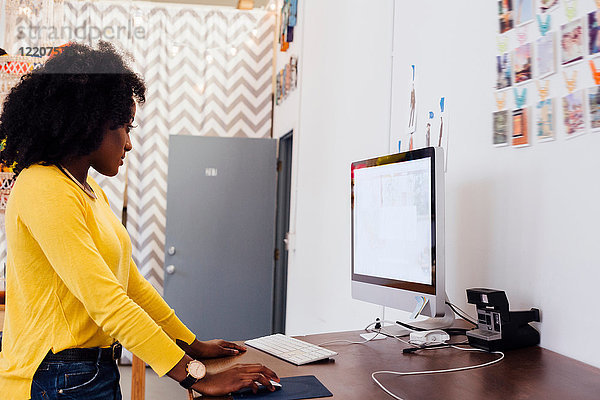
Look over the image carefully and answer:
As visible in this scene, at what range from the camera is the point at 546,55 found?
1.50 m

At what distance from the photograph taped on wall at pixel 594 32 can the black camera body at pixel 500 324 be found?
0.61 meters

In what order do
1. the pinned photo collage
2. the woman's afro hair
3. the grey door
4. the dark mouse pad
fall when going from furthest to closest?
1. the grey door
2. the pinned photo collage
3. the woman's afro hair
4. the dark mouse pad

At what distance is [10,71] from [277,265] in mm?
2431

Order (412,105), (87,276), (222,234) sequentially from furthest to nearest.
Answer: (222,234) < (412,105) < (87,276)

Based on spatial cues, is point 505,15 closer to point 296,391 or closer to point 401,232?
point 401,232

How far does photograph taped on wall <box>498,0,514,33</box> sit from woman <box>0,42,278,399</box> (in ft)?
3.49

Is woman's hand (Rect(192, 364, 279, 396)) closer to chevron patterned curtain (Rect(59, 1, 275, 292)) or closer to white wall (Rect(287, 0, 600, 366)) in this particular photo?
white wall (Rect(287, 0, 600, 366))

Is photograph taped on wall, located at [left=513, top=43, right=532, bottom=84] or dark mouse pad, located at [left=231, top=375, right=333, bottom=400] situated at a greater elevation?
photograph taped on wall, located at [left=513, top=43, right=532, bottom=84]

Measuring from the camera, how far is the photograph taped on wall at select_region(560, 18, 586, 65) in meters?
1.39

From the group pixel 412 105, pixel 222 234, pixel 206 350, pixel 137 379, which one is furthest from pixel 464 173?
pixel 222 234

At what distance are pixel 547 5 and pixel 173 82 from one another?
3.79 m

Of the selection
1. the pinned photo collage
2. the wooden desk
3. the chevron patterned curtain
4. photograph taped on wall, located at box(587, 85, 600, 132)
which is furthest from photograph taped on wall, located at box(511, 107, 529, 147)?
the chevron patterned curtain

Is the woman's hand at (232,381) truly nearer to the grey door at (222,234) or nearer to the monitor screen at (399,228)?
the monitor screen at (399,228)

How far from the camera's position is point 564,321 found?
55.0 inches
